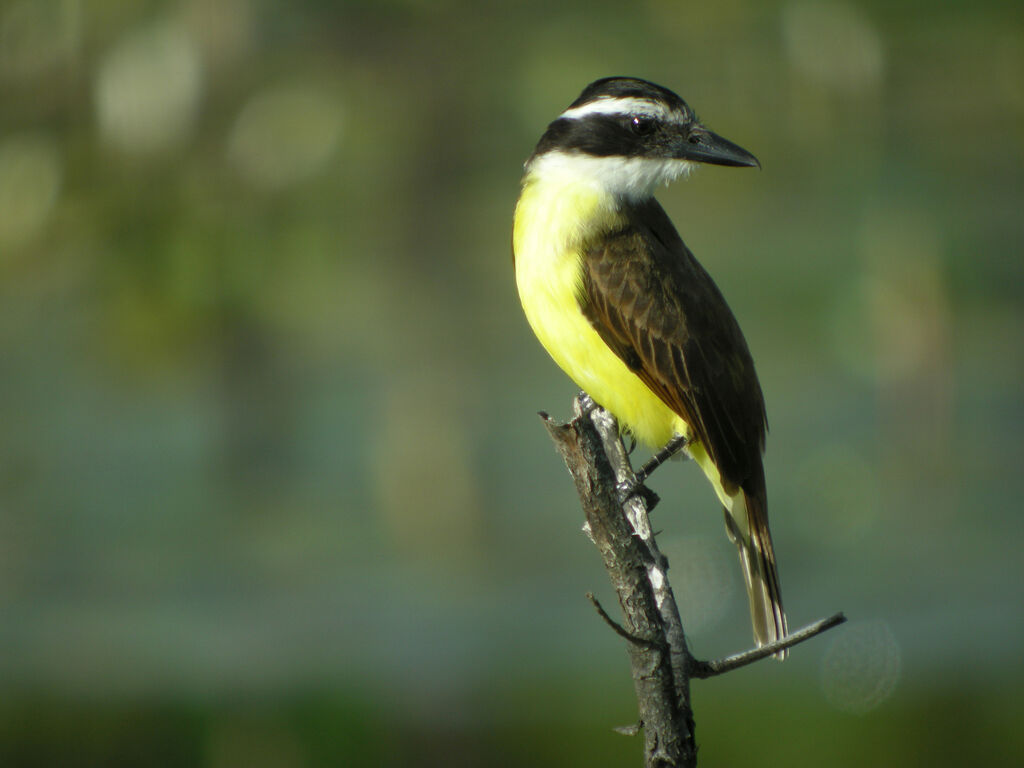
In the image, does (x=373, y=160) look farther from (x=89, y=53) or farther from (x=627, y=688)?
(x=627, y=688)

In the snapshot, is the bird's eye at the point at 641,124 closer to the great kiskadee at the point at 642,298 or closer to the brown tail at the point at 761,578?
the great kiskadee at the point at 642,298

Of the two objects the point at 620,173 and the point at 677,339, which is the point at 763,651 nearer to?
the point at 677,339

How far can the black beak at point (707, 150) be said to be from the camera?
2277 mm

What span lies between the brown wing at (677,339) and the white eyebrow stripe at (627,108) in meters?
0.23

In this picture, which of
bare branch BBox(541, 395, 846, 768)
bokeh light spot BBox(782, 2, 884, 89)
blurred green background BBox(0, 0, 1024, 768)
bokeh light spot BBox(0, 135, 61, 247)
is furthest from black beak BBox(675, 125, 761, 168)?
bokeh light spot BBox(782, 2, 884, 89)

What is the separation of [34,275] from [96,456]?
2422mm

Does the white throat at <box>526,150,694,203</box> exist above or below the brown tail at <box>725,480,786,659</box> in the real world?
above

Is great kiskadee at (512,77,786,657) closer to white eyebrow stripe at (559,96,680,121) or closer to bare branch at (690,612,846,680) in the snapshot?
white eyebrow stripe at (559,96,680,121)

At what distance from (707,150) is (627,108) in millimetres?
182

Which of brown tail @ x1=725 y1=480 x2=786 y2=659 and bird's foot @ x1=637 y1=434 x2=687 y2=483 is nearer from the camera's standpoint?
bird's foot @ x1=637 y1=434 x2=687 y2=483

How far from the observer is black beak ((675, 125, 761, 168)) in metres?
2.28

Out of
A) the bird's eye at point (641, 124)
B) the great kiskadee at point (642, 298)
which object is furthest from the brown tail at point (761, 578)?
the bird's eye at point (641, 124)

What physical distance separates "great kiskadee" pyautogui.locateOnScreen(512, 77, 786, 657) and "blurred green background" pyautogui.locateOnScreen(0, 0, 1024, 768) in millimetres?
2681

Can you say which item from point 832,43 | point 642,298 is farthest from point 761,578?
point 832,43
